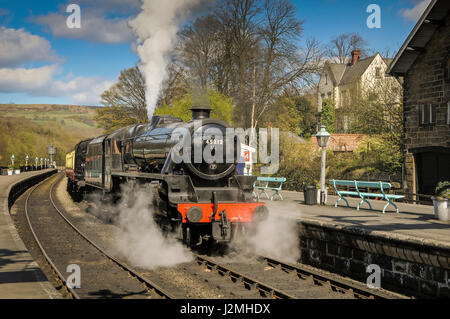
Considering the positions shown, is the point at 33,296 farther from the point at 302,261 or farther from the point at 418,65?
the point at 418,65

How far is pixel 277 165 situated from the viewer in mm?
26000

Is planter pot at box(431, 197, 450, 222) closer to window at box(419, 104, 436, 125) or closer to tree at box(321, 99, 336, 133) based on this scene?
window at box(419, 104, 436, 125)

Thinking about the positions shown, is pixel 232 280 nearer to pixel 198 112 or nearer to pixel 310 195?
pixel 198 112

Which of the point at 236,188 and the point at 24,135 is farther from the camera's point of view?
the point at 24,135

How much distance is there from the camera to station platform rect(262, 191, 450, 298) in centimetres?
681

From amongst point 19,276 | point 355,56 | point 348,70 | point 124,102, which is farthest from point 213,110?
point 355,56

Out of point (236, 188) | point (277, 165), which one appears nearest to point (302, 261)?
point (236, 188)

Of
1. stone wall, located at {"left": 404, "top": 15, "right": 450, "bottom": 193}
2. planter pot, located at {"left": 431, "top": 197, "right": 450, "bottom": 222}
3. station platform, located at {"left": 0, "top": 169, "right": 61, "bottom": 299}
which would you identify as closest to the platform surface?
planter pot, located at {"left": 431, "top": 197, "right": 450, "bottom": 222}

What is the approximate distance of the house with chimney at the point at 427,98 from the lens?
50.4 feet

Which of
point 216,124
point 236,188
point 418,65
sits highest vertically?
point 418,65

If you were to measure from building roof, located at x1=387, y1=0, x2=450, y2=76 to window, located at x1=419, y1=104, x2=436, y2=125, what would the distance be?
172 cm

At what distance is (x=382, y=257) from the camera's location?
7836mm

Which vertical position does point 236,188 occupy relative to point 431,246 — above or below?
above

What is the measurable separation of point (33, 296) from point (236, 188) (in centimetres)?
497
